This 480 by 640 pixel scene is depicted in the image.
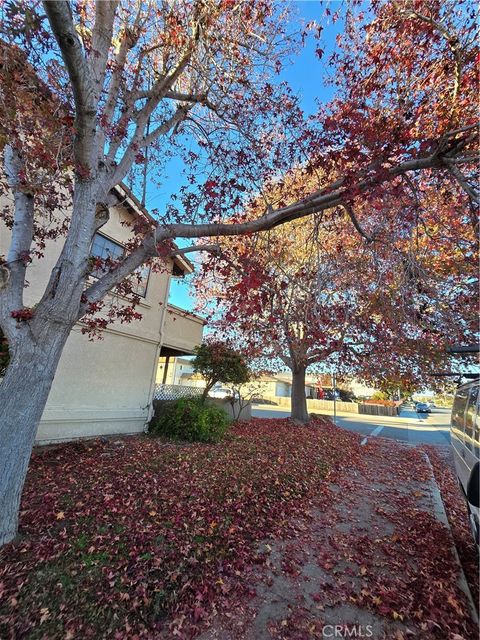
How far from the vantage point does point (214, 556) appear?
3623mm

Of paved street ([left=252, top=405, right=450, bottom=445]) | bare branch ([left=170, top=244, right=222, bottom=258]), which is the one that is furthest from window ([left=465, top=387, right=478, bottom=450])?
paved street ([left=252, top=405, right=450, bottom=445])

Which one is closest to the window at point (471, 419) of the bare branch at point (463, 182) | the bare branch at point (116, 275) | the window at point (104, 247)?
the bare branch at point (463, 182)

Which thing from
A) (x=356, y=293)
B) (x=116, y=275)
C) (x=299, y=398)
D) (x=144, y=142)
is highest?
(x=144, y=142)

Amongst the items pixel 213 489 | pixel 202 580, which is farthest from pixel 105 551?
pixel 213 489

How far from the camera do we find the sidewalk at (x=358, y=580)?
9.03 feet

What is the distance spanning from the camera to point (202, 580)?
10.6 feet

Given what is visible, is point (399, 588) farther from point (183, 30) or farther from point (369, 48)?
point (183, 30)

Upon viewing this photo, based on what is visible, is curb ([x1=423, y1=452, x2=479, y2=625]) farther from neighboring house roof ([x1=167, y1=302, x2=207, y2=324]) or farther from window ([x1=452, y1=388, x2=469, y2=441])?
neighboring house roof ([x1=167, y1=302, x2=207, y2=324])

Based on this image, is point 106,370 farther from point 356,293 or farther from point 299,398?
point 299,398

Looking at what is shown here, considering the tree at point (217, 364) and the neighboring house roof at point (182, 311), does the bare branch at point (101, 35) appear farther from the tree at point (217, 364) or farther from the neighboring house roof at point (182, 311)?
the tree at point (217, 364)

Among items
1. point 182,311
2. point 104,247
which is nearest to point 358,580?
point 104,247

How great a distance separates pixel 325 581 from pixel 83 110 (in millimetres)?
6033

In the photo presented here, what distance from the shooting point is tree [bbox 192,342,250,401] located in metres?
11.1

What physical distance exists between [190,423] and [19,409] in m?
6.05
